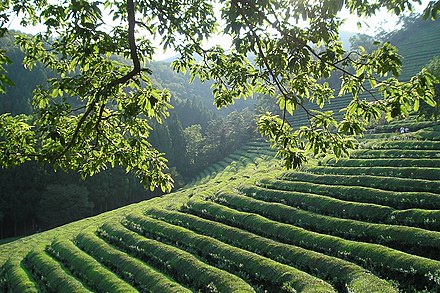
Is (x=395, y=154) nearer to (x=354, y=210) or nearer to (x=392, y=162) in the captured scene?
(x=392, y=162)

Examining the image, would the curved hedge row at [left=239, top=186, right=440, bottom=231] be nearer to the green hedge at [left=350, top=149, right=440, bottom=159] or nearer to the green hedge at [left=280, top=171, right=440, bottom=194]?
the green hedge at [left=280, top=171, right=440, bottom=194]

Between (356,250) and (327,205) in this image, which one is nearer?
(356,250)

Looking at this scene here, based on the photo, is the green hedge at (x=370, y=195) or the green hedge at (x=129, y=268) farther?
the green hedge at (x=370, y=195)

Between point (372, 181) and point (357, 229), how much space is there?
26.3 feet

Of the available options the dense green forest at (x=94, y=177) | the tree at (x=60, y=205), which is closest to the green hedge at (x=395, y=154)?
the dense green forest at (x=94, y=177)

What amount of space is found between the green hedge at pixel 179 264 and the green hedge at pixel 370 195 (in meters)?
12.2

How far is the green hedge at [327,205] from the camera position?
74.1 feet

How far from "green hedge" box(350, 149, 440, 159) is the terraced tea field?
0.10m

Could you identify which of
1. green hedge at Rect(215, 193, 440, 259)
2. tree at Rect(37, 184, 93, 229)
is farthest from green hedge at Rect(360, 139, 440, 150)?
tree at Rect(37, 184, 93, 229)

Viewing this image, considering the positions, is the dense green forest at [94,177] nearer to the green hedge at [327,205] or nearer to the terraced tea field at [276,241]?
the green hedge at [327,205]

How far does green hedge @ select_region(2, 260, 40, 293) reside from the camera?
68.5 feet

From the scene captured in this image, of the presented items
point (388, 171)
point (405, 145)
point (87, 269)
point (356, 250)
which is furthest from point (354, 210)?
point (87, 269)

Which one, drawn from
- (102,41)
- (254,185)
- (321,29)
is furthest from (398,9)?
(254,185)

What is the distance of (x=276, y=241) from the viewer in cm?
2156
